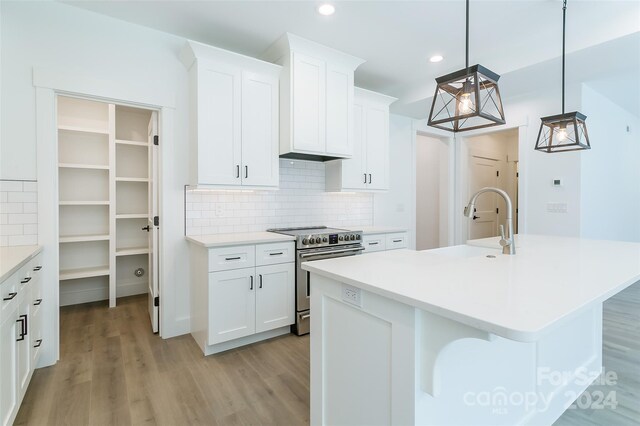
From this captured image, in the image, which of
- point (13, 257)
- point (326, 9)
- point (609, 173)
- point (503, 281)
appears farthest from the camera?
point (609, 173)

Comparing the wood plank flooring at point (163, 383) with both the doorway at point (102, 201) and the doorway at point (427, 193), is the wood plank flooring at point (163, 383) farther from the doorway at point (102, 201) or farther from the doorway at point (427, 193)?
the doorway at point (427, 193)

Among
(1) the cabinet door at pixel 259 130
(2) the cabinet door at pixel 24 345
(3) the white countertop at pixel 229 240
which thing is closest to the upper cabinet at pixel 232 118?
(1) the cabinet door at pixel 259 130

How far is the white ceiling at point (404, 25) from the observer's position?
2.53 meters

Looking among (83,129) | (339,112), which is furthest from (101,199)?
(339,112)

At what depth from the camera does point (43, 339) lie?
2.49 metres

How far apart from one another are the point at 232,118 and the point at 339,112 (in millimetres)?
1106

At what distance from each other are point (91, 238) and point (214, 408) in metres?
2.84

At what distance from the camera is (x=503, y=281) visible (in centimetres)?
133

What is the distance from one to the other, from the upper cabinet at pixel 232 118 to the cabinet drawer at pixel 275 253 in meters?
0.60

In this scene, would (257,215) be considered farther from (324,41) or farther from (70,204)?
(70,204)

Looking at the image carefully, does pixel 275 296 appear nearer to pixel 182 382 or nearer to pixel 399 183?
pixel 182 382

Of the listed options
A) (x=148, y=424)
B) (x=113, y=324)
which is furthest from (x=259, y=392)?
(x=113, y=324)

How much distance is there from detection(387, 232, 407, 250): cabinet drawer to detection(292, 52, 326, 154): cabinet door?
1356 mm

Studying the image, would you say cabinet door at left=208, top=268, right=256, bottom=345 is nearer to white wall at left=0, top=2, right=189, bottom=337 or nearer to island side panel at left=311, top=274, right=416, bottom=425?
white wall at left=0, top=2, right=189, bottom=337
